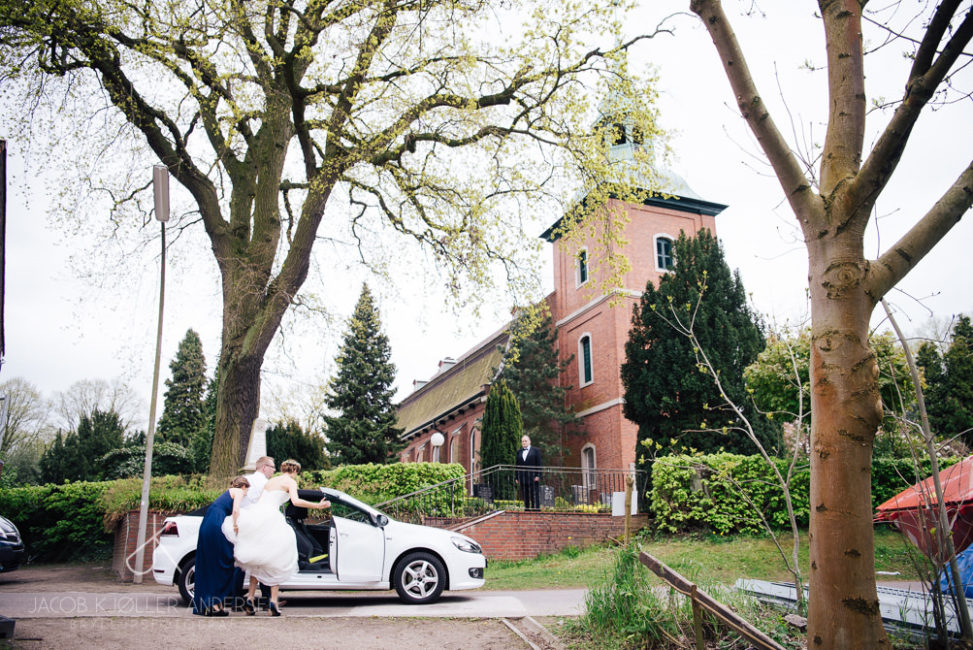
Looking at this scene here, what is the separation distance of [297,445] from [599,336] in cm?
1335

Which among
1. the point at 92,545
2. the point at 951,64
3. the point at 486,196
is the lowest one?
the point at 92,545

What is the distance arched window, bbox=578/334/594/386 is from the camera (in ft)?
98.4

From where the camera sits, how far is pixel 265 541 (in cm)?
702

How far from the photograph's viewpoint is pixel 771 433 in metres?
20.0

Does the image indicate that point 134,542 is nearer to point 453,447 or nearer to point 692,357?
point 692,357

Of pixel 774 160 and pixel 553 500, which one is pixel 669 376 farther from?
pixel 774 160

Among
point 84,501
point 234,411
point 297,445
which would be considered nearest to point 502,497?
point 234,411

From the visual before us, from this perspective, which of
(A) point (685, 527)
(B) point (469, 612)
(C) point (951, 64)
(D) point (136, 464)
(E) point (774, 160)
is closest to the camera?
(C) point (951, 64)

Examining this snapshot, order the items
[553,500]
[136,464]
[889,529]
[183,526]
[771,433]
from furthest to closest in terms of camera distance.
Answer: [136,464]
[771,433]
[553,500]
[889,529]
[183,526]

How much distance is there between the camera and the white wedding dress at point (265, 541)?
22.8 ft

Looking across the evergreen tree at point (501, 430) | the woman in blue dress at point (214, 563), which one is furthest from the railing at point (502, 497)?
the woman in blue dress at point (214, 563)

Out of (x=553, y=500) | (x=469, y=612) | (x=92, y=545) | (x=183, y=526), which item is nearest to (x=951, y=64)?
(x=469, y=612)

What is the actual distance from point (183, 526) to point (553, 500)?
11426mm

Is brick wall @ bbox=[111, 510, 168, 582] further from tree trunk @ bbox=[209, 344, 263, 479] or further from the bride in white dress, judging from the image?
the bride in white dress
